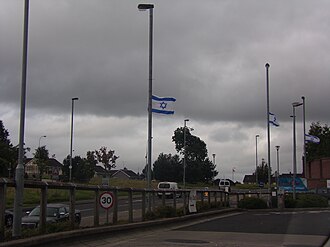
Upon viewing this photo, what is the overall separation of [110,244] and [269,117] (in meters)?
27.1

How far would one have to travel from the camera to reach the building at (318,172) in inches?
3312

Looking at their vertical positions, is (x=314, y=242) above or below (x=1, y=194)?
below

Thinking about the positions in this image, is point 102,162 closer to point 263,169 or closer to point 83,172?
point 83,172

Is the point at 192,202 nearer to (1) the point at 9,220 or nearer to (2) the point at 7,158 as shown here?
(1) the point at 9,220

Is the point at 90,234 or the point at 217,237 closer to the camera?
the point at 90,234

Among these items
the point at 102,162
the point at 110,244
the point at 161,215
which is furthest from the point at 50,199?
the point at 102,162

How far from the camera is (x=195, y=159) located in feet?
392

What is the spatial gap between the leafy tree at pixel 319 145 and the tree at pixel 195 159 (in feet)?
73.3

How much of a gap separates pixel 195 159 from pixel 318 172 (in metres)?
32.9

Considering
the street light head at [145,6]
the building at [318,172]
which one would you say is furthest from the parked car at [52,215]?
the building at [318,172]

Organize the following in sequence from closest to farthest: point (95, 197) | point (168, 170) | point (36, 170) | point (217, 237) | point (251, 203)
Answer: point (95, 197), point (217, 237), point (251, 203), point (36, 170), point (168, 170)

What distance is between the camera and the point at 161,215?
20.9m

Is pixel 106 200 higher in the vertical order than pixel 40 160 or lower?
lower

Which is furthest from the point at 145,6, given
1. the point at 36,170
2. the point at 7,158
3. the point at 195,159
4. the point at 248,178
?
the point at 248,178
